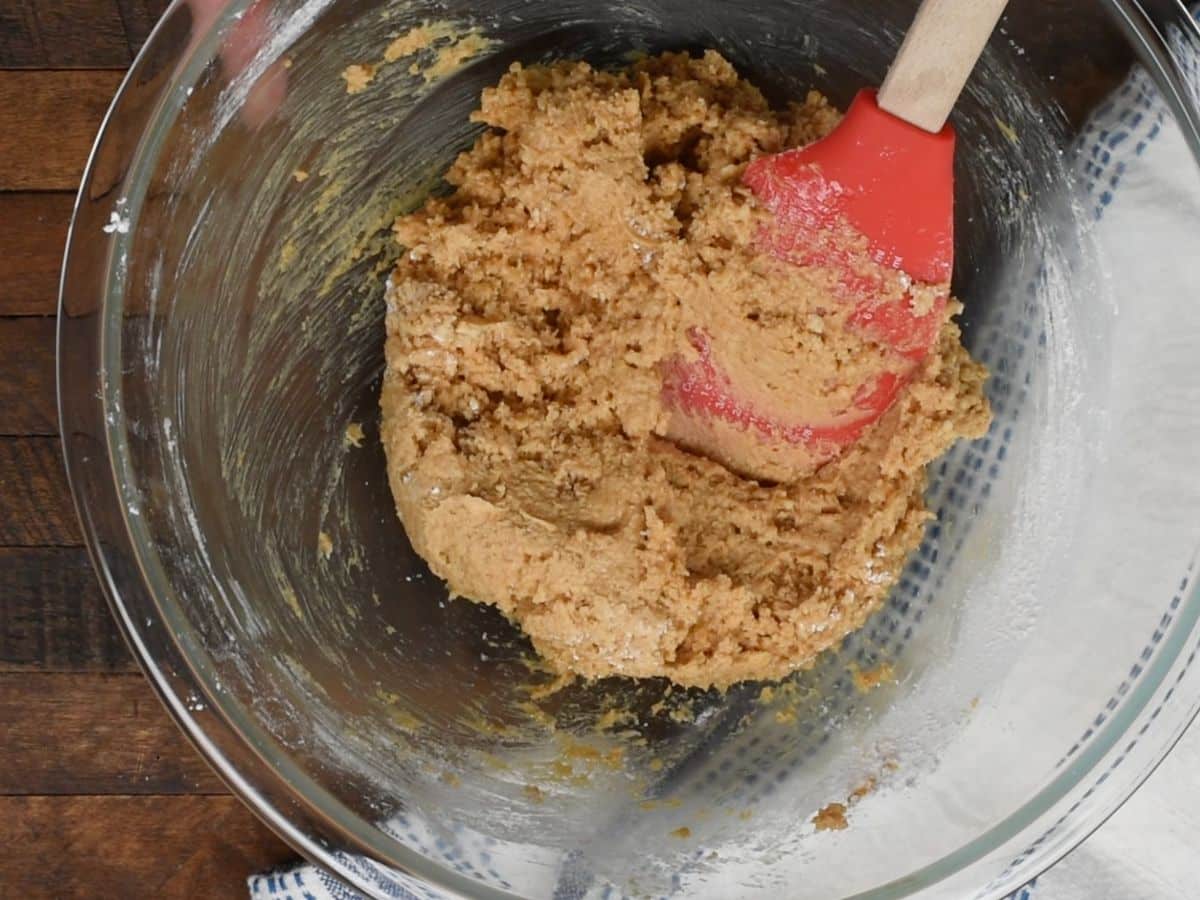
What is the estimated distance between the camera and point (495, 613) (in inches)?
73.5

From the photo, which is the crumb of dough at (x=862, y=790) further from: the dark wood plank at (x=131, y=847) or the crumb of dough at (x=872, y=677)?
the dark wood plank at (x=131, y=847)

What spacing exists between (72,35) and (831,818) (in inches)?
65.0

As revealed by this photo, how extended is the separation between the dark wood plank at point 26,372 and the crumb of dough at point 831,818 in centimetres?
134

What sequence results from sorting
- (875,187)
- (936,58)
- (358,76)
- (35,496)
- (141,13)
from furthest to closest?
(35,496)
(141,13)
(358,76)
(875,187)
(936,58)

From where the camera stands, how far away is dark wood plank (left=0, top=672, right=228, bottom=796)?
193 centimetres

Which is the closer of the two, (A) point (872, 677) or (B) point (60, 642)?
(A) point (872, 677)

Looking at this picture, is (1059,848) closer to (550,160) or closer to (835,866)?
(835,866)

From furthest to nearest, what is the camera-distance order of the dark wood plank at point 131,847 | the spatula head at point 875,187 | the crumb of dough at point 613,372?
the dark wood plank at point 131,847 < the crumb of dough at point 613,372 < the spatula head at point 875,187

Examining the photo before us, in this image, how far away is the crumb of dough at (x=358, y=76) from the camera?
162 centimetres

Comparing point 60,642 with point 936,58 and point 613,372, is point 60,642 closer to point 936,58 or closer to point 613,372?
point 613,372

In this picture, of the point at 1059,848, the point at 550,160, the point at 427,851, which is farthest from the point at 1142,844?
the point at 550,160

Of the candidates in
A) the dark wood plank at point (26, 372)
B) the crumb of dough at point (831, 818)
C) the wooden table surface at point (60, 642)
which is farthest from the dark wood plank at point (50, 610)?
the crumb of dough at point (831, 818)

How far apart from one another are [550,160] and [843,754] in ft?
3.19

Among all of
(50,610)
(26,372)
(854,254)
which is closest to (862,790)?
(854,254)
